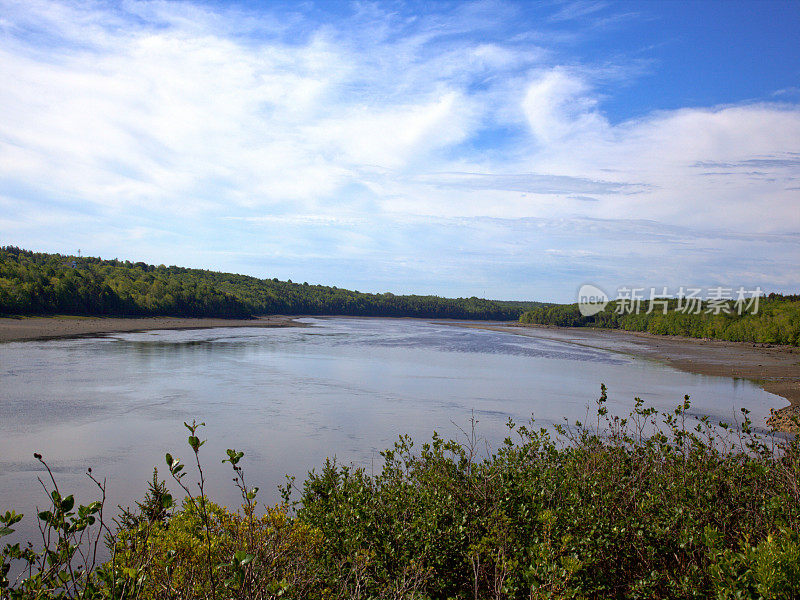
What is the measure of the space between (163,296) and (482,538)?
72605 millimetres

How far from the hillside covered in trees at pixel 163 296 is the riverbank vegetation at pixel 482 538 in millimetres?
54001

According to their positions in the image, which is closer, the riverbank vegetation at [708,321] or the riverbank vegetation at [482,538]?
the riverbank vegetation at [482,538]

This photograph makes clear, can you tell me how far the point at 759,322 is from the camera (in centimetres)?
6112

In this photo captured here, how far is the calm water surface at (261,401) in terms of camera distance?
1102 cm

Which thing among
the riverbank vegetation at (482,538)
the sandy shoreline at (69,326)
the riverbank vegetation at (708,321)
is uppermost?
the riverbank vegetation at (708,321)

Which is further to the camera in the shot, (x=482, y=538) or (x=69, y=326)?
(x=69, y=326)

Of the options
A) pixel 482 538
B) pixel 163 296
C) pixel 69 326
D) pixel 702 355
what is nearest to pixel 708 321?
pixel 702 355

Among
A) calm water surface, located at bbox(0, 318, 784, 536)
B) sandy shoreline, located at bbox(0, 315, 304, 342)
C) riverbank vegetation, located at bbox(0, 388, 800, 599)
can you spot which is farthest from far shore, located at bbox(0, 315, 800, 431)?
riverbank vegetation, located at bbox(0, 388, 800, 599)

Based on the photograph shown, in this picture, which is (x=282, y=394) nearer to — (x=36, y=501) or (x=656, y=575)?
(x=36, y=501)

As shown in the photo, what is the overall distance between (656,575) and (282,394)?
17.0 metres

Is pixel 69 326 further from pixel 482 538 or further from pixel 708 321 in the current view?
pixel 708 321

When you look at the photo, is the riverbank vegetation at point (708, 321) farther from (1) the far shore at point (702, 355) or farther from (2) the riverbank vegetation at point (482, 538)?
(2) the riverbank vegetation at point (482, 538)

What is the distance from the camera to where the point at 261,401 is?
59.3 feet

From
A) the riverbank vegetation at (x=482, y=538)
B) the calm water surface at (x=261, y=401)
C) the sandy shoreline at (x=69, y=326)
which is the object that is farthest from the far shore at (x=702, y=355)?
the riverbank vegetation at (x=482, y=538)
